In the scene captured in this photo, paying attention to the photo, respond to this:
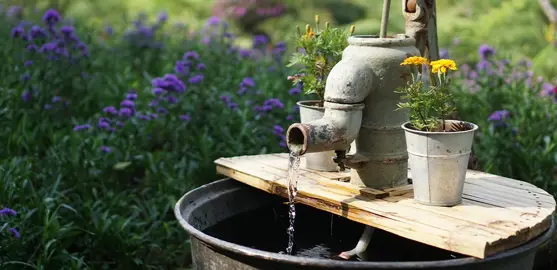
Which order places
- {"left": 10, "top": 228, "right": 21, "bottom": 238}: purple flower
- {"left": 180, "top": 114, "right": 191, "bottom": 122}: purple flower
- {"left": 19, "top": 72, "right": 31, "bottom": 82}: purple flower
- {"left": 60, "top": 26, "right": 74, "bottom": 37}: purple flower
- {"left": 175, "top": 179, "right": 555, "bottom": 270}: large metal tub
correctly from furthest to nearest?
{"left": 60, "top": 26, "right": 74, "bottom": 37}: purple flower < {"left": 19, "top": 72, "right": 31, "bottom": 82}: purple flower < {"left": 180, "top": 114, "right": 191, "bottom": 122}: purple flower < {"left": 10, "top": 228, "right": 21, "bottom": 238}: purple flower < {"left": 175, "top": 179, "right": 555, "bottom": 270}: large metal tub

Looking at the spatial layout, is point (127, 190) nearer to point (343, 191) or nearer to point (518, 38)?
point (343, 191)

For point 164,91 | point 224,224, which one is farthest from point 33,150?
point 224,224

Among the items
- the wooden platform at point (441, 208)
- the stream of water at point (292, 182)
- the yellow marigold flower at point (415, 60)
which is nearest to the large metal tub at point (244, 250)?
the wooden platform at point (441, 208)

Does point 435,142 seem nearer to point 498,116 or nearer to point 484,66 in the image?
point 498,116

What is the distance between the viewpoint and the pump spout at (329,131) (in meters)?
2.22

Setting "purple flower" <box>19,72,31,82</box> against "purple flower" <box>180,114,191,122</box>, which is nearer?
"purple flower" <box>180,114,191,122</box>

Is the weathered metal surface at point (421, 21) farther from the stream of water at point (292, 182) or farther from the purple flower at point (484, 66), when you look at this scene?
the purple flower at point (484, 66)

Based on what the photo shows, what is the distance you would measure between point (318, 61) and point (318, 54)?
1.4 inches

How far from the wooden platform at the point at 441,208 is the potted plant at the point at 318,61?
7cm

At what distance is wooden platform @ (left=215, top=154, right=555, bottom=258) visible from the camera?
78.2 inches

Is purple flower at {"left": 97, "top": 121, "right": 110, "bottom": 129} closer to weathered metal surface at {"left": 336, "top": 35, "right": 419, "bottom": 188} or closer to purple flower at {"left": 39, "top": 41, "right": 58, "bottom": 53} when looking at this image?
purple flower at {"left": 39, "top": 41, "right": 58, "bottom": 53}

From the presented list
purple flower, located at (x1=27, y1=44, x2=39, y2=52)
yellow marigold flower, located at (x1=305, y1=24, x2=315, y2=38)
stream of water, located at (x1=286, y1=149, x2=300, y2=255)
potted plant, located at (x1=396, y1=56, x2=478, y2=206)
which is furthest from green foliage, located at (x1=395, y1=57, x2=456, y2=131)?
purple flower, located at (x1=27, y1=44, x2=39, y2=52)

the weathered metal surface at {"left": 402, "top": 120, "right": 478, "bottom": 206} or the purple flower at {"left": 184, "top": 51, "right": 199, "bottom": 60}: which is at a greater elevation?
the purple flower at {"left": 184, "top": 51, "right": 199, "bottom": 60}

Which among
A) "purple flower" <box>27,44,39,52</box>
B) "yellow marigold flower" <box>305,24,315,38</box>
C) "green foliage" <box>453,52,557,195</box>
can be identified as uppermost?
"yellow marigold flower" <box>305,24,315,38</box>
